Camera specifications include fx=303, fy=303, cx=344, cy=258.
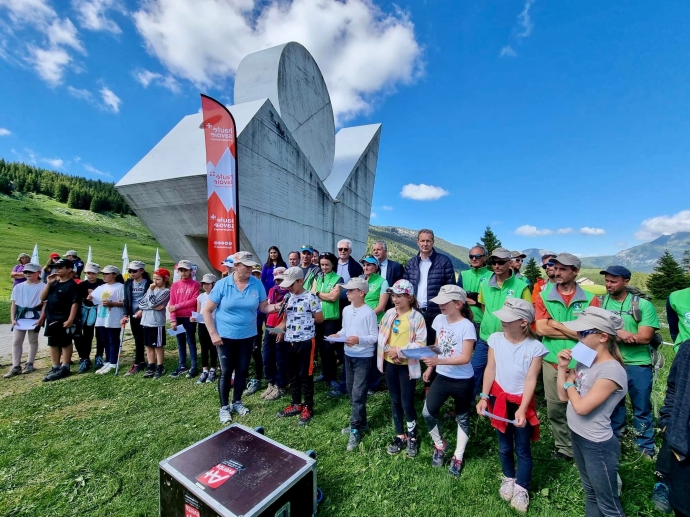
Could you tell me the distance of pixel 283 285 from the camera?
12.2ft

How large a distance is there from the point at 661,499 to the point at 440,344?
1.74 metres

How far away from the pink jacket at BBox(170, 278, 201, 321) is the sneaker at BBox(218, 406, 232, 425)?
2.19 meters

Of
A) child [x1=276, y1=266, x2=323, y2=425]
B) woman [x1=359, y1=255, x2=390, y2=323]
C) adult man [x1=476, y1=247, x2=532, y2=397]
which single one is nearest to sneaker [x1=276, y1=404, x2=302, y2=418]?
child [x1=276, y1=266, x2=323, y2=425]

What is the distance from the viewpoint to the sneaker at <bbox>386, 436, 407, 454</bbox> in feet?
10.2

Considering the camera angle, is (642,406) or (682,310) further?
(642,406)

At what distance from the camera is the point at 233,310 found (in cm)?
377

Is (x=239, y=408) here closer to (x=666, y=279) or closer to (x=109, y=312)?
(x=109, y=312)

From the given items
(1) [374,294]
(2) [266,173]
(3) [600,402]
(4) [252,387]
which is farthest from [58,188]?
(3) [600,402]

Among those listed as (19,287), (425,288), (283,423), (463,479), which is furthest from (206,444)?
(19,287)

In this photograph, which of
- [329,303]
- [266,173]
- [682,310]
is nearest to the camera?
[682,310]

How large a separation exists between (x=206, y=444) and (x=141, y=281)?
14.3ft

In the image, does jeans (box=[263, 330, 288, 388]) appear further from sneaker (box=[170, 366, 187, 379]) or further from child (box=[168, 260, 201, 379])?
sneaker (box=[170, 366, 187, 379])

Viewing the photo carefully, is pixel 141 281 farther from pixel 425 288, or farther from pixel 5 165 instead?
pixel 5 165

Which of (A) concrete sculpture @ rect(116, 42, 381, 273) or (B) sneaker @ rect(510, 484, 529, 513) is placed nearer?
(B) sneaker @ rect(510, 484, 529, 513)
